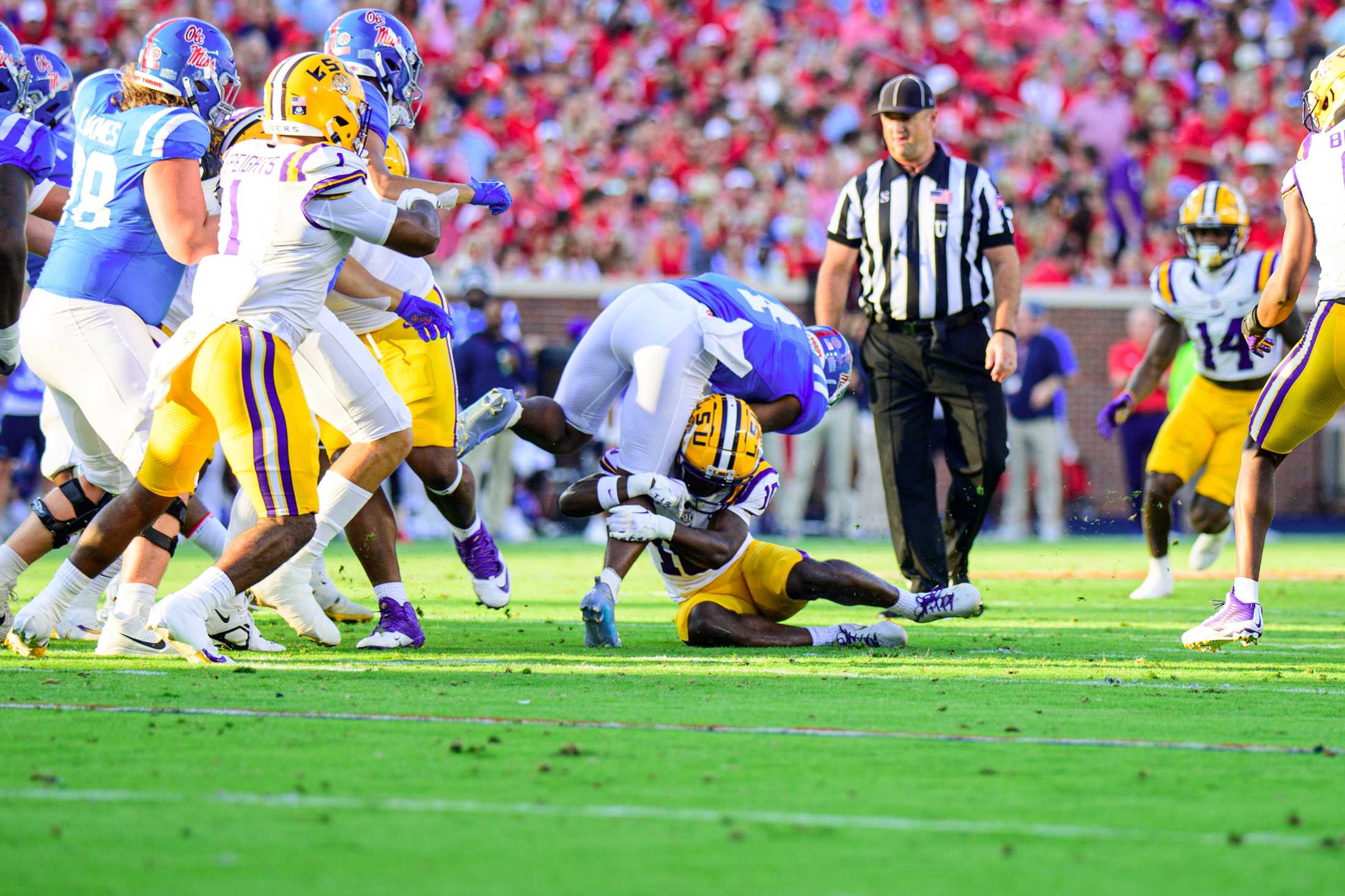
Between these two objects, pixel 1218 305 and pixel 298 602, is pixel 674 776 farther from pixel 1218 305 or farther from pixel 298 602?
pixel 1218 305

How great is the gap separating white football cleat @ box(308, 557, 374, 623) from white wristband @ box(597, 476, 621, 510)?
4.67 feet

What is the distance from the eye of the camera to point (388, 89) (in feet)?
23.2

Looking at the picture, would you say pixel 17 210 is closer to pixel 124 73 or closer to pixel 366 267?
pixel 124 73

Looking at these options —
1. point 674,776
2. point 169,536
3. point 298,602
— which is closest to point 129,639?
point 169,536

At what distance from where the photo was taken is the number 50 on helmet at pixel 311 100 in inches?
224

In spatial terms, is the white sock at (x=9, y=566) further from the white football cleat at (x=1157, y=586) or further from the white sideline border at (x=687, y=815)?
the white football cleat at (x=1157, y=586)

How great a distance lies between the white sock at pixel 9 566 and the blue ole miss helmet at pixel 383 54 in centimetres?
221

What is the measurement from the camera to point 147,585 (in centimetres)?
597

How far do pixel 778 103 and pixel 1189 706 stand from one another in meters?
15.6

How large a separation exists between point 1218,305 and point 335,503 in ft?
18.9

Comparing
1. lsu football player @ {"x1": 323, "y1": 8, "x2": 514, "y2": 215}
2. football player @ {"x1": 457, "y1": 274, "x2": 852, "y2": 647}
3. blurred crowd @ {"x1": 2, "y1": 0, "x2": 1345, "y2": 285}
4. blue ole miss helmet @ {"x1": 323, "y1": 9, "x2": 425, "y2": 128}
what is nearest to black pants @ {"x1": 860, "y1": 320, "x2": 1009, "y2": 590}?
football player @ {"x1": 457, "y1": 274, "x2": 852, "y2": 647}

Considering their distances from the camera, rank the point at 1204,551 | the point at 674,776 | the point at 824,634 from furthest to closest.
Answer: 1. the point at 1204,551
2. the point at 824,634
3. the point at 674,776

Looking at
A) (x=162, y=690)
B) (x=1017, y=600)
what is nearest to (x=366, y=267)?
(x=162, y=690)

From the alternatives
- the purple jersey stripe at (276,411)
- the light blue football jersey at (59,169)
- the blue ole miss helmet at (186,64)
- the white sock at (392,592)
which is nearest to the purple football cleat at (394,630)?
the white sock at (392,592)
